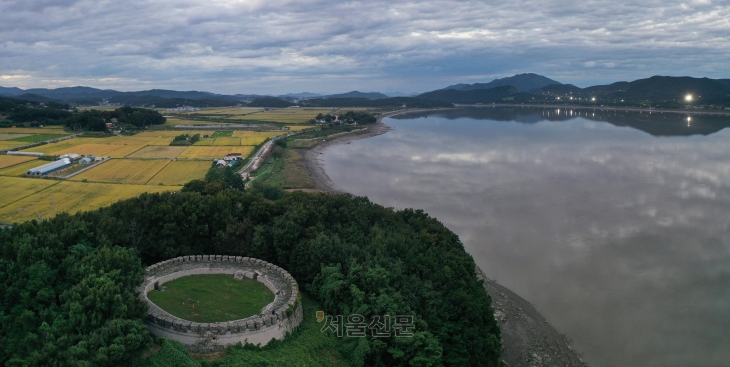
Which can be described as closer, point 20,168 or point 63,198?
point 63,198

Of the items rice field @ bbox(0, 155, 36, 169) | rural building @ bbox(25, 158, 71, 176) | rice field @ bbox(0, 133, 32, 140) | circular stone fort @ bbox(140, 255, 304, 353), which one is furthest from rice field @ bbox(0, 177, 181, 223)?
rice field @ bbox(0, 133, 32, 140)

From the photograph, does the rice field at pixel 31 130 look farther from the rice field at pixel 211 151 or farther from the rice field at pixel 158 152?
the rice field at pixel 211 151

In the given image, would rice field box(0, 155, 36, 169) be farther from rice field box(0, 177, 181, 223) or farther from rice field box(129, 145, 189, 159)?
rice field box(129, 145, 189, 159)

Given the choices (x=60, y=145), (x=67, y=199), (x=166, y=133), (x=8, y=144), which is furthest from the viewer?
(x=166, y=133)

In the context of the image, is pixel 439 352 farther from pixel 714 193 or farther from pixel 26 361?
pixel 714 193

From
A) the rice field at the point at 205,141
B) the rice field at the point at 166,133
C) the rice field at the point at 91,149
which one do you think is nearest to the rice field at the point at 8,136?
the rice field at the point at 91,149

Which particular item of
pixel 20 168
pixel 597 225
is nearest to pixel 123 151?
pixel 20 168

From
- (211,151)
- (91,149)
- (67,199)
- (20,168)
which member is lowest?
(67,199)

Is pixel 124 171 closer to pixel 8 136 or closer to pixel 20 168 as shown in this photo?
pixel 20 168
